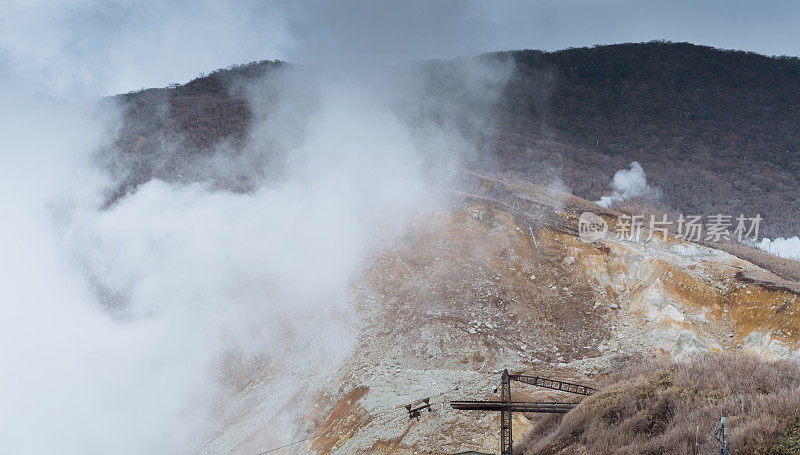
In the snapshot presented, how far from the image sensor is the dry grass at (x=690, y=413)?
7.42 metres

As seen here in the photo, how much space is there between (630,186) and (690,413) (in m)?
37.5

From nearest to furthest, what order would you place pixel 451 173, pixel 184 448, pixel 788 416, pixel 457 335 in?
pixel 788 416 → pixel 184 448 → pixel 457 335 → pixel 451 173

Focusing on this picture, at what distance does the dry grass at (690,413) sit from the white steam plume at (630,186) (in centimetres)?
2990

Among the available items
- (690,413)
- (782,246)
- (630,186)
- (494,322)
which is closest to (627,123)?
(630,186)

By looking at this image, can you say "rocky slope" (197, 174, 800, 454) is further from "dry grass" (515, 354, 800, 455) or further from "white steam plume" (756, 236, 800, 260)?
"white steam plume" (756, 236, 800, 260)

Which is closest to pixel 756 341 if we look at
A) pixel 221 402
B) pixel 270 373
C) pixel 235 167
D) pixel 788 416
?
pixel 788 416

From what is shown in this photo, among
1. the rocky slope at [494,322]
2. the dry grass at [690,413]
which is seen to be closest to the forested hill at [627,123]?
the rocky slope at [494,322]

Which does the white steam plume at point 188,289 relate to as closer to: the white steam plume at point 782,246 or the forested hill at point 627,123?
the forested hill at point 627,123

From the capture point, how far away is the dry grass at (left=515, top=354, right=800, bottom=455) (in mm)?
7418

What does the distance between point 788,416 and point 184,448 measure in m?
18.7

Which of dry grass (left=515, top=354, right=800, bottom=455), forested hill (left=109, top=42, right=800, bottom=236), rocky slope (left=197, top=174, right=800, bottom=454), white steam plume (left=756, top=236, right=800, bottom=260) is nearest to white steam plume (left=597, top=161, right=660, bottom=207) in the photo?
forested hill (left=109, top=42, right=800, bottom=236)

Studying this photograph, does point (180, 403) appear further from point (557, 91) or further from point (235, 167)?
point (557, 91)

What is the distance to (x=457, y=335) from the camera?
19750 millimetres

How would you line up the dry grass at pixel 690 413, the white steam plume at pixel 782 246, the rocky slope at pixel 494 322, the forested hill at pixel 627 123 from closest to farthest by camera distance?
1. the dry grass at pixel 690 413
2. the rocky slope at pixel 494 322
3. the white steam plume at pixel 782 246
4. the forested hill at pixel 627 123
